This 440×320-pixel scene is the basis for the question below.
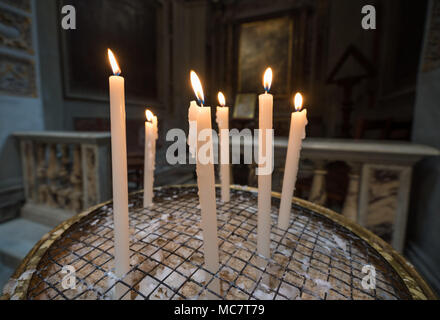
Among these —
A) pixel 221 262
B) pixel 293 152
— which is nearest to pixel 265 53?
pixel 293 152

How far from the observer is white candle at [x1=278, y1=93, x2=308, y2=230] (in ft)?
2.01

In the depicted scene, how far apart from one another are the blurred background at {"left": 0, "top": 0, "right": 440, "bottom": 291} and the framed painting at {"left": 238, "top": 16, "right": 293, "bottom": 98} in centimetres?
3

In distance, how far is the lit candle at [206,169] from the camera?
0.36m

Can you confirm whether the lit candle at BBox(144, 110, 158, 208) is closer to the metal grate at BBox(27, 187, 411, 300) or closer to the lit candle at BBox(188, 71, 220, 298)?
the metal grate at BBox(27, 187, 411, 300)

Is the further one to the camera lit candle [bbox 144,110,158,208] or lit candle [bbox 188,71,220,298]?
lit candle [bbox 144,110,158,208]

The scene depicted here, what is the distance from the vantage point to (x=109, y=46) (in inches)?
159

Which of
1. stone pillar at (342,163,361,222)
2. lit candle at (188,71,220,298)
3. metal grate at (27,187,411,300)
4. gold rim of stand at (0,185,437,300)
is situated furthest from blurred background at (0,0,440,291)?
lit candle at (188,71,220,298)

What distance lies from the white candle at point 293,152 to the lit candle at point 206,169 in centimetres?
31

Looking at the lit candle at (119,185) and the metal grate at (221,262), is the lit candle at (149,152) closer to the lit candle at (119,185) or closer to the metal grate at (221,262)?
the metal grate at (221,262)

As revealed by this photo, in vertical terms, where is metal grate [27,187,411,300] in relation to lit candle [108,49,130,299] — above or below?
below

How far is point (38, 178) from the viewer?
231 cm

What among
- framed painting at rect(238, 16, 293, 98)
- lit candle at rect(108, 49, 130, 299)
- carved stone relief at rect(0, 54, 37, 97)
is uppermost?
framed painting at rect(238, 16, 293, 98)
